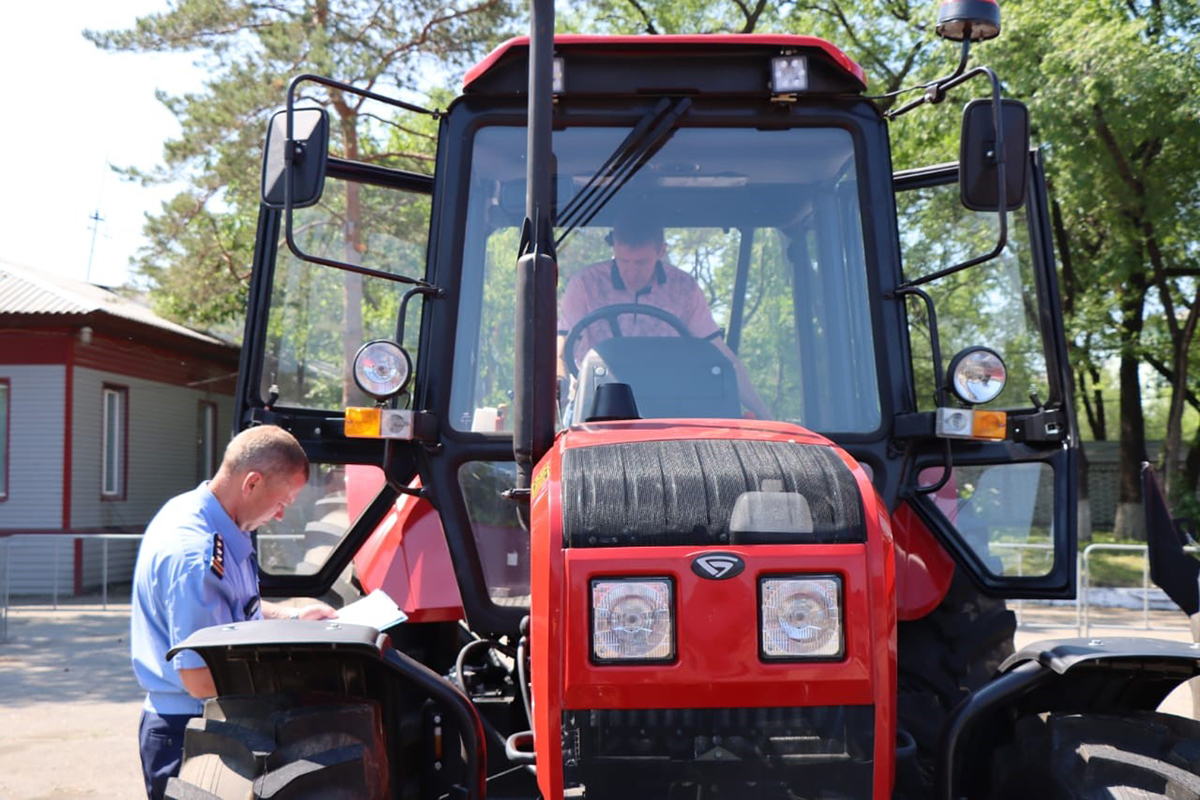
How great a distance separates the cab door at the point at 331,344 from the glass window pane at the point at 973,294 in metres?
1.68

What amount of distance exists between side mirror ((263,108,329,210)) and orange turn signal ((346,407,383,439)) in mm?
641

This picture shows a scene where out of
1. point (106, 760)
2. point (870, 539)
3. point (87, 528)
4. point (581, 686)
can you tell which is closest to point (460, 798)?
point (581, 686)

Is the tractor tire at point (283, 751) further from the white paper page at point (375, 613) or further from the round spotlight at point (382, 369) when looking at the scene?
the round spotlight at point (382, 369)

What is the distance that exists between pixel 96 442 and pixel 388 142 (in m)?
6.84

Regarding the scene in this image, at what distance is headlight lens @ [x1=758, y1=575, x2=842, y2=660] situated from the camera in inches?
104

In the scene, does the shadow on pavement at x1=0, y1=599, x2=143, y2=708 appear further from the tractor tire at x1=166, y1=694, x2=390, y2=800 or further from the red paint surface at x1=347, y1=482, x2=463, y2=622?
the tractor tire at x1=166, y1=694, x2=390, y2=800

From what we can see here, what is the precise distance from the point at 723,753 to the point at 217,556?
4.91 feet

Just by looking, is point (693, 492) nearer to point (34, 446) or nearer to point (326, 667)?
point (326, 667)

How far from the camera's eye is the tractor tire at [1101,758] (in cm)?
280

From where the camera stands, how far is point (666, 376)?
387cm

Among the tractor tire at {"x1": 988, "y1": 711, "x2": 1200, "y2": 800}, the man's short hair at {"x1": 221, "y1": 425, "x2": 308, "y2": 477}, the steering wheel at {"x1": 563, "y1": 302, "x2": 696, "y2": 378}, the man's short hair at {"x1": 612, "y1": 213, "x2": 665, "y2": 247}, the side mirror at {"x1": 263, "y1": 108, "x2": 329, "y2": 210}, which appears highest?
the side mirror at {"x1": 263, "y1": 108, "x2": 329, "y2": 210}

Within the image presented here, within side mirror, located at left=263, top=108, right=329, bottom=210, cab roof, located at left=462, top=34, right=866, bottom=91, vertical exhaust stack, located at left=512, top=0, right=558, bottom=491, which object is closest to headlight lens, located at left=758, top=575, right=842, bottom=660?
vertical exhaust stack, located at left=512, top=0, right=558, bottom=491

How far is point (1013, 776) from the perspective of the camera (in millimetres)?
3105

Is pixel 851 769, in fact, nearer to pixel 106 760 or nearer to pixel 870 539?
pixel 870 539
